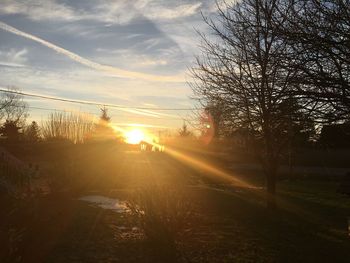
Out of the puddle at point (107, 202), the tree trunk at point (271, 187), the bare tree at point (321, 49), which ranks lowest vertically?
the puddle at point (107, 202)

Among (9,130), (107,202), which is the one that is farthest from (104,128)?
(107,202)

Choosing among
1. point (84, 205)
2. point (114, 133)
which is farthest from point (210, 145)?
point (84, 205)

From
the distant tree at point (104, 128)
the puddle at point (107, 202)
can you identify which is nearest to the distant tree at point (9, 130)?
the distant tree at point (104, 128)

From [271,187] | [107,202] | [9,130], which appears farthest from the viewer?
[9,130]

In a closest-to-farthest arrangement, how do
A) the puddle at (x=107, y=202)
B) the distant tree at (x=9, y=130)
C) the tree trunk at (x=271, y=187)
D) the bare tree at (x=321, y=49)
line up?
1. the bare tree at (x=321, y=49)
2. the tree trunk at (x=271, y=187)
3. the puddle at (x=107, y=202)
4. the distant tree at (x=9, y=130)

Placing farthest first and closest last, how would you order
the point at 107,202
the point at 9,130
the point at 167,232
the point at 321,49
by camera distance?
the point at 9,130 → the point at 107,202 → the point at 167,232 → the point at 321,49

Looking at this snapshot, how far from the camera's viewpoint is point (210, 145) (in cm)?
5150

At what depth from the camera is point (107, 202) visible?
1675cm

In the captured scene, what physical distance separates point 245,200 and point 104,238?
882cm

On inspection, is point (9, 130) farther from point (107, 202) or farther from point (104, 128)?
point (107, 202)

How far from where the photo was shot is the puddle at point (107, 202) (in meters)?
15.1

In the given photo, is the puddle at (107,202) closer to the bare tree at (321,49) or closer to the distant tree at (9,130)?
the bare tree at (321,49)

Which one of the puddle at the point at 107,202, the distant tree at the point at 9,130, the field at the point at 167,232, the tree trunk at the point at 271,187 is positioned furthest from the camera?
the distant tree at the point at 9,130

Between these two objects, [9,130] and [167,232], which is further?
[9,130]
